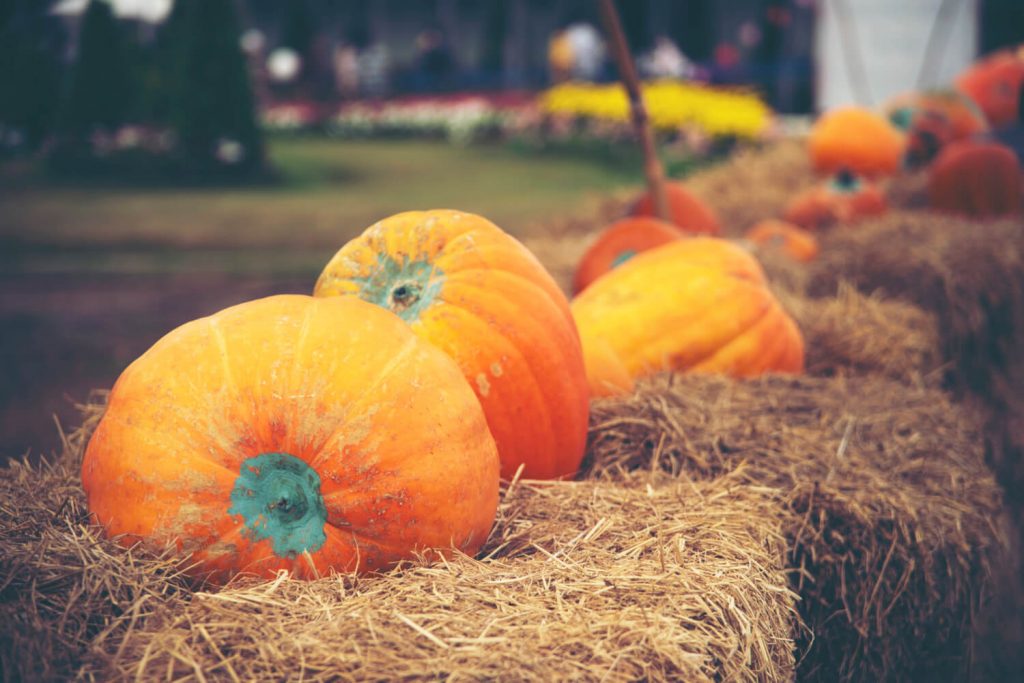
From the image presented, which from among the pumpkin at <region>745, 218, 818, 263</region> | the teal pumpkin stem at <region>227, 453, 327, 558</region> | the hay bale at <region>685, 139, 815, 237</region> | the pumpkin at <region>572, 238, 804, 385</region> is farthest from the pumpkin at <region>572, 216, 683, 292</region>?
the teal pumpkin stem at <region>227, 453, 327, 558</region>

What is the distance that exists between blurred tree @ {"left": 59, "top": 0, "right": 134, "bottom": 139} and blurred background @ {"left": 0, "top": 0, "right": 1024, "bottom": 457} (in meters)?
0.03

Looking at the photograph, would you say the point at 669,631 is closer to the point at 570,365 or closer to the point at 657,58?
the point at 570,365

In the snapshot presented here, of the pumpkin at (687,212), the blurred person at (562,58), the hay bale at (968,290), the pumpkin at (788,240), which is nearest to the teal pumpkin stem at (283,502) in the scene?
the hay bale at (968,290)

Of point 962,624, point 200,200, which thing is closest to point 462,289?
point 962,624

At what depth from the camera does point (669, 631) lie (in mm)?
1650

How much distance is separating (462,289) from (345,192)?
10.8 meters

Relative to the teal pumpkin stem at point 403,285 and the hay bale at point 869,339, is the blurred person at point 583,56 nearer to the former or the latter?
the hay bale at point 869,339

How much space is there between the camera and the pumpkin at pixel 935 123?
7.74m

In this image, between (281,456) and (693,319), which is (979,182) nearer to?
(693,319)

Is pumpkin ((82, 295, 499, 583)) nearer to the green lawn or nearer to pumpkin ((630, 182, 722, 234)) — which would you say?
pumpkin ((630, 182, 722, 234))

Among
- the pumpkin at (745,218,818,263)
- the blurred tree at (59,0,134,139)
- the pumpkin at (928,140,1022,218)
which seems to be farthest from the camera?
the blurred tree at (59,0,134,139)

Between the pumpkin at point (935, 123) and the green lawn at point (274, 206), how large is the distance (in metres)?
2.64

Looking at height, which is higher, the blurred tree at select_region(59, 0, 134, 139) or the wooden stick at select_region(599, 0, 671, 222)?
the blurred tree at select_region(59, 0, 134, 139)

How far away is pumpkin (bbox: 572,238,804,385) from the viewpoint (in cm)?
Result: 325
